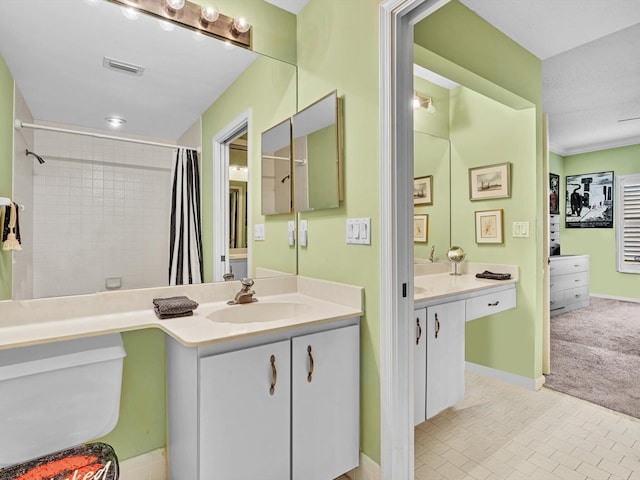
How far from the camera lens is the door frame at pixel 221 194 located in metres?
1.83

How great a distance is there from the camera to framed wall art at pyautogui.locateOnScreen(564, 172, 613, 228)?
5.62m

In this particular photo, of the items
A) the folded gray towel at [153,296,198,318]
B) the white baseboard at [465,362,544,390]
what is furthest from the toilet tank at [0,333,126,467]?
the white baseboard at [465,362,544,390]

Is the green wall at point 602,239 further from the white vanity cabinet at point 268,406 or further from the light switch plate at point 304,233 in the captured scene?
the white vanity cabinet at point 268,406

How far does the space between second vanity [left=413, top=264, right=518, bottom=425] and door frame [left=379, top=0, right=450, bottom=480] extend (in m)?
0.38

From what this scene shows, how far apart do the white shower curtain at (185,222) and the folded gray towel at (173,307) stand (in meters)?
0.16

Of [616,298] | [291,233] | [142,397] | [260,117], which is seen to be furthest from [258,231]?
[616,298]

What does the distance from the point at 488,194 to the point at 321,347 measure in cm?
210

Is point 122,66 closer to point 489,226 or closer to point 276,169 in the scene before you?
point 276,169

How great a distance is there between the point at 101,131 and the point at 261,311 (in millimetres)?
1063

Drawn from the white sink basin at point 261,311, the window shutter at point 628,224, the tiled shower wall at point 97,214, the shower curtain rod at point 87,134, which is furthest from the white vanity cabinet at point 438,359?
the window shutter at point 628,224

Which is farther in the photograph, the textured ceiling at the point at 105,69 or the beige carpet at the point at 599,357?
the beige carpet at the point at 599,357

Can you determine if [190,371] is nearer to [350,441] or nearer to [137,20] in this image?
[350,441]

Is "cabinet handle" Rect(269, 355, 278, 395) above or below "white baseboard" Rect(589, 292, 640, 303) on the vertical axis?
above

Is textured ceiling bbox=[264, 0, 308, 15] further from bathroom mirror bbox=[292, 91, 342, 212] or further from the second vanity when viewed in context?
the second vanity
